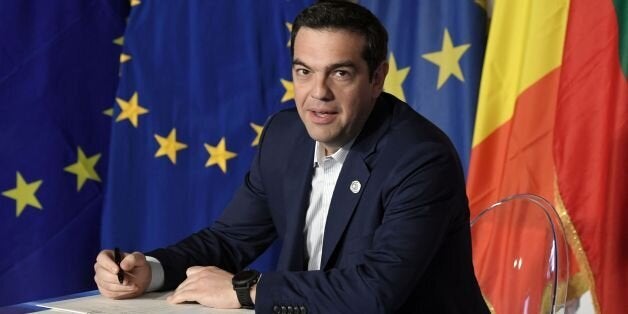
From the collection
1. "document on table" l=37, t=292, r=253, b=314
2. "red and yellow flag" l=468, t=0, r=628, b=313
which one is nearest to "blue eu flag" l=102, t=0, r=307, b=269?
"red and yellow flag" l=468, t=0, r=628, b=313

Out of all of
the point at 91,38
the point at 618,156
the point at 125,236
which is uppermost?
the point at 91,38

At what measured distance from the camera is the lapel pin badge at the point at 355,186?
6.31 ft

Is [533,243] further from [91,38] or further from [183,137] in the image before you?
[91,38]

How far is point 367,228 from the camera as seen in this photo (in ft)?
6.20

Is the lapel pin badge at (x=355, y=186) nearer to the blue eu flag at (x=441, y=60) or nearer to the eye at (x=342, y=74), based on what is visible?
the eye at (x=342, y=74)

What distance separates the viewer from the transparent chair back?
2.09 meters

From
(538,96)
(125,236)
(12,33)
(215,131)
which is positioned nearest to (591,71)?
(538,96)

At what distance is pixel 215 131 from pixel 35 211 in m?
0.89

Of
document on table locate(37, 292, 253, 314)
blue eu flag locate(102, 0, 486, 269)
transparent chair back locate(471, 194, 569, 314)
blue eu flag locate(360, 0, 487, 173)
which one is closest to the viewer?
document on table locate(37, 292, 253, 314)

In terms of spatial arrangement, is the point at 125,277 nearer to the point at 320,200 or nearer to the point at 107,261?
the point at 107,261

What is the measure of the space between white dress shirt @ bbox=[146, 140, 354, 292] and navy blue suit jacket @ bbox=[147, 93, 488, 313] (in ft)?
0.09

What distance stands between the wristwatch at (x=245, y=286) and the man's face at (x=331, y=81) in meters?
0.43

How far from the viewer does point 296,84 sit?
1.98 meters

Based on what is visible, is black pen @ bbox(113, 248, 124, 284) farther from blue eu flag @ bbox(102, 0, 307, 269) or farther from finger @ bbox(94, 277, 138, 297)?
blue eu flag @ bbox(102, 0, 307, 269)
